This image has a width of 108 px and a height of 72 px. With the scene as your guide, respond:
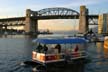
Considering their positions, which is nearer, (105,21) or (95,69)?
(95,69)

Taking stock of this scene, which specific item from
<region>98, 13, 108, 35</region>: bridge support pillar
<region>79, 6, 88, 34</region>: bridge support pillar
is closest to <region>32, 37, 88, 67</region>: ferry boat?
<region>98, 13, 108, 35</region>: bridge support pillar

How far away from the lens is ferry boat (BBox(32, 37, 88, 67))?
30.7 meters

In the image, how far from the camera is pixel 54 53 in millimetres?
31516

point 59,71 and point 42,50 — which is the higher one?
point 42,50

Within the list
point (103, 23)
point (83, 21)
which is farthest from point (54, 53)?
point (83, 21)

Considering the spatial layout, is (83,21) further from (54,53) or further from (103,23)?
(54,53)

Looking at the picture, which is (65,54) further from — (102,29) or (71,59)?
(102,29)

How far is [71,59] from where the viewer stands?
33.4m

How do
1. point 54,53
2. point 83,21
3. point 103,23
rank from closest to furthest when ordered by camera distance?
point 54,53 < point 103,23 < point 83,21

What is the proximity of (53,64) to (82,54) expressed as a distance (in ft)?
19.5

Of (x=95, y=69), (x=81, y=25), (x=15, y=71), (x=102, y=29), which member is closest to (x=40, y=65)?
(x=15, y=71)

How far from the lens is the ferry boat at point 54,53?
30.7 m

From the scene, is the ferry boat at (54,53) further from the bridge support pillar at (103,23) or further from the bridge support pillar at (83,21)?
the bridge support pillar at (83,21)

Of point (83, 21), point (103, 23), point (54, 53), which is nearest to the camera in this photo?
point (54, 53)
